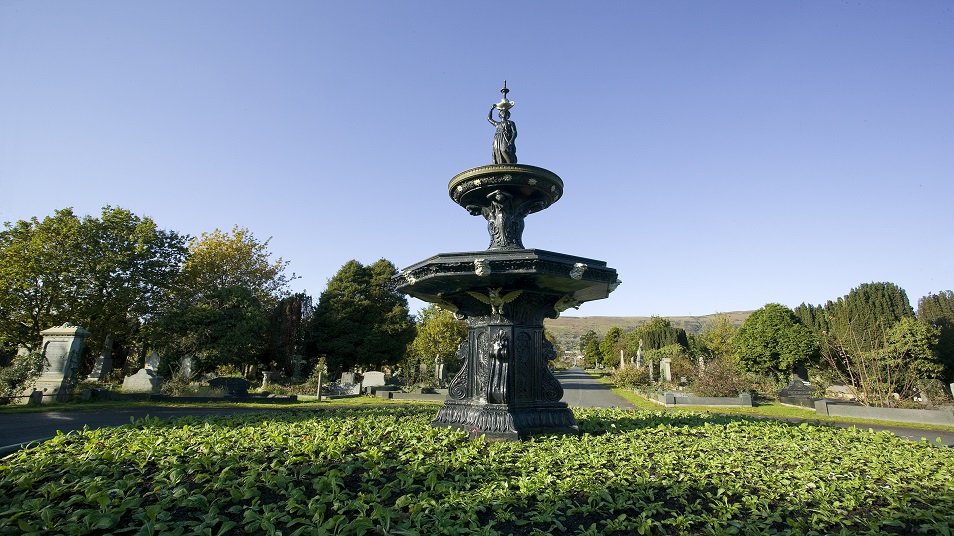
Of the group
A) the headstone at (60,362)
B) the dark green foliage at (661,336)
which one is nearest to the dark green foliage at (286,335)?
the headstone at (60,362)

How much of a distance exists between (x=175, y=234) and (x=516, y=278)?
30.2 meters

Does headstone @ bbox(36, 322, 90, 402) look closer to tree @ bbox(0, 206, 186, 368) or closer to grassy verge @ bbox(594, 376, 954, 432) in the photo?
tree @ bbox(0, 206, 186, 368)

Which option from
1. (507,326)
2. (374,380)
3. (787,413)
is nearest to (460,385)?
(507,326)

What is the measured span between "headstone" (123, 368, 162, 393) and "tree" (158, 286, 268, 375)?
2641 mm

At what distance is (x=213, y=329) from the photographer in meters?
25.3

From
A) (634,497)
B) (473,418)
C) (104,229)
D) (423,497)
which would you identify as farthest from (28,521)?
(104,229)

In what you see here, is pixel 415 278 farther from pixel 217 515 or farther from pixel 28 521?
pixel 28 521

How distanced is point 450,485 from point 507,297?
3.53 m

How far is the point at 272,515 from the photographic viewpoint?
314cm

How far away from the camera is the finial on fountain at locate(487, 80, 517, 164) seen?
8.25 m

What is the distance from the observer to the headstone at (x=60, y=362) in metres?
17.0

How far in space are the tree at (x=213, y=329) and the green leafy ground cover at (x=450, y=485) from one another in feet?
68.6

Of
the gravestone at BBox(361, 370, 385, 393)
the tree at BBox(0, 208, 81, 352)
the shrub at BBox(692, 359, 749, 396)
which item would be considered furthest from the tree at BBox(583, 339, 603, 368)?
the tree at BBox(0, 208, 81, 352)

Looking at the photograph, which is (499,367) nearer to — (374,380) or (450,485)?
(450,485)
